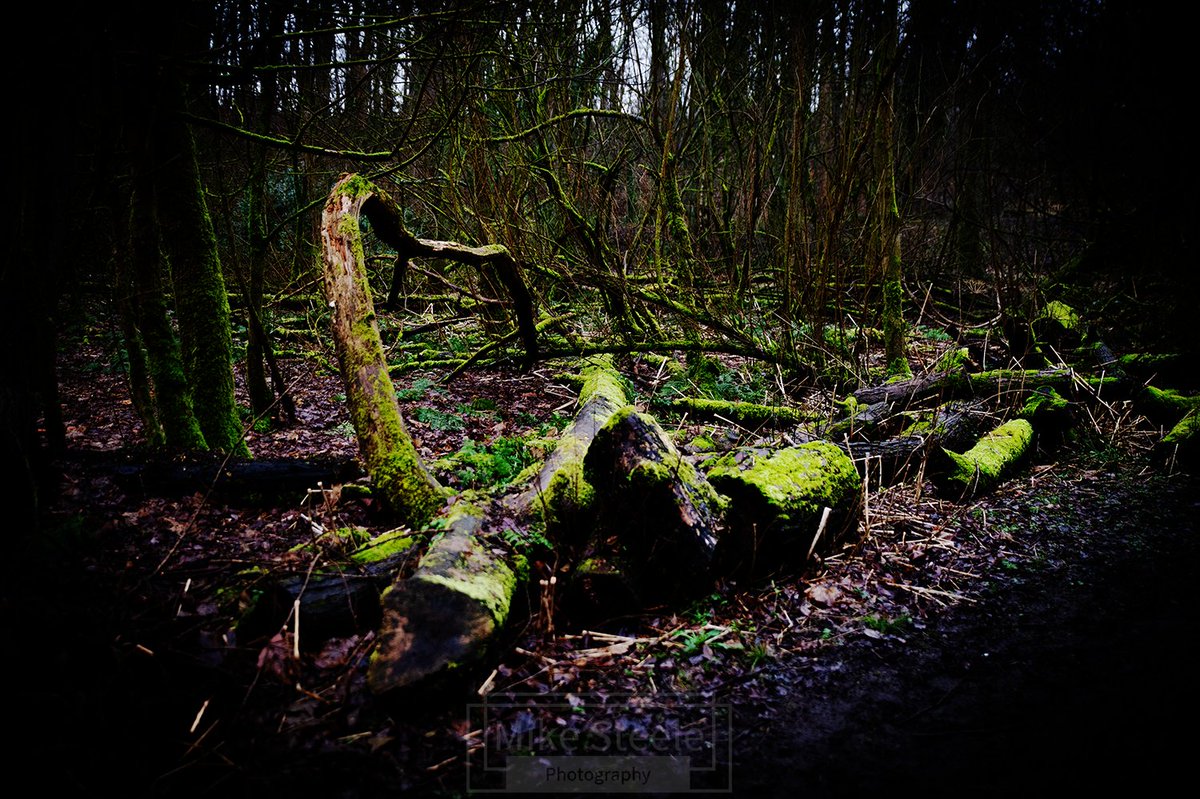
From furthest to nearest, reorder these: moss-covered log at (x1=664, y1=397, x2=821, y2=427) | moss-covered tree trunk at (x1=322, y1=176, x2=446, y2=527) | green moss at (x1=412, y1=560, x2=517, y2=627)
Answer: moss-covered log at (x1=664, y1=397, x2=821, y2=427) → moss-covered tree trunk at (x1=322, y1=176, x2=446, y2=527) → green moss at (x1=412, y1=560, x2=517, y2=627)

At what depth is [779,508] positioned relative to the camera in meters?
3.55

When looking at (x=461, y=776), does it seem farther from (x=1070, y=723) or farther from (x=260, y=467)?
(x=260, y=467)

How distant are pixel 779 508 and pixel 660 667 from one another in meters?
1.27

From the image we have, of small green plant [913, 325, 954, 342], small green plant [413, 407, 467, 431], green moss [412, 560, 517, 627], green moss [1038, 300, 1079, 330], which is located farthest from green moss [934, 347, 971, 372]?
green moss [412, 560, 517, 627]

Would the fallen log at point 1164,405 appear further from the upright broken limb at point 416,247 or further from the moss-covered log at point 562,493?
the upright broken limb at point 416,247

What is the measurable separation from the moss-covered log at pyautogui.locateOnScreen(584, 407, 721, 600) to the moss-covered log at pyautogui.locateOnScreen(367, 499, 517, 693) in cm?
76

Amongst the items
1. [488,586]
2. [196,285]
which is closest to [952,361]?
[488,586]

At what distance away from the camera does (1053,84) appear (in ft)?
17.7

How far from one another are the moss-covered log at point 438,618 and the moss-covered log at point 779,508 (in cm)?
154

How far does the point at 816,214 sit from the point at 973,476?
3.82 metres

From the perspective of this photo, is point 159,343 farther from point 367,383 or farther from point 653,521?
point 653,521

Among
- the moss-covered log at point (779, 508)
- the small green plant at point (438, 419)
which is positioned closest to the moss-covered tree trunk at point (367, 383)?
the moss-covered log at point (779, 508)

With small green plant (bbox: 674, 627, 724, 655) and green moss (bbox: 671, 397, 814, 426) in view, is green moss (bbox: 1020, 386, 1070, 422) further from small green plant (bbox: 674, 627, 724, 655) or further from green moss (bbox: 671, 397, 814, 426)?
small green plant (bbox: 674, 627, 724, 655)

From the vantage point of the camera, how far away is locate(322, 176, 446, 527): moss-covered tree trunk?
12.2ft
